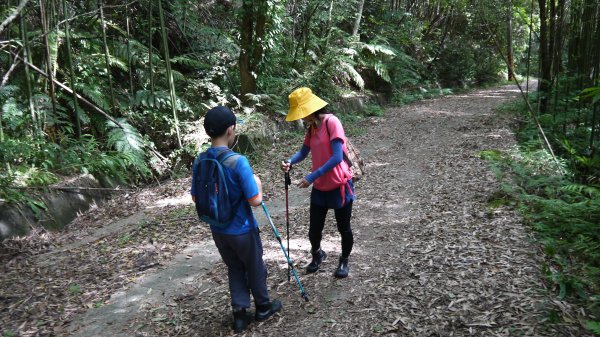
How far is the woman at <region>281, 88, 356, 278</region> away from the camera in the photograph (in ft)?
→ 11.7

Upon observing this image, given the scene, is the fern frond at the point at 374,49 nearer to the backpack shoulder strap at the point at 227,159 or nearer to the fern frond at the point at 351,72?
the fern frond at the point at 351,72

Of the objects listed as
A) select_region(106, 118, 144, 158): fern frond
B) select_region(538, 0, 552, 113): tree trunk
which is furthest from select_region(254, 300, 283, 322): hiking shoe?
select_region(538, 0, 552, 113): tree trunk

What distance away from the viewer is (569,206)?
15.8 feet

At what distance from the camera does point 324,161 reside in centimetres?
372

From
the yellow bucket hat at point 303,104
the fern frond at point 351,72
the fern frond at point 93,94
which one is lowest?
the yellow bucket hat at point 303,104

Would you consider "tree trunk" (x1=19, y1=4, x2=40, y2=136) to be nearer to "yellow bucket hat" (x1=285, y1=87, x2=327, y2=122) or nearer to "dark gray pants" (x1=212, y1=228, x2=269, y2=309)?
"yellow bucket hat" (x1=285, y1=87, x2=327, y2=122)

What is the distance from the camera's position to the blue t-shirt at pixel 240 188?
3014 mm

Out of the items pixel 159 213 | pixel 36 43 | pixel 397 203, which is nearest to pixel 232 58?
pixel 36 43

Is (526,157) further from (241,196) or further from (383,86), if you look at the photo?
(383,86)

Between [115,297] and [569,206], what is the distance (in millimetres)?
5060

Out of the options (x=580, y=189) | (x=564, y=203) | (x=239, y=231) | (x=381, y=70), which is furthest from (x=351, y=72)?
(x=239, y=231)

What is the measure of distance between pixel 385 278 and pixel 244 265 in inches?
59.0

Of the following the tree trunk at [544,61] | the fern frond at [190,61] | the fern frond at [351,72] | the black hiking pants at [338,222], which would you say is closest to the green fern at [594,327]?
the black hiking pants at [338,222]

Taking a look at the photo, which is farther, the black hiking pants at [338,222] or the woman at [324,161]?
the black hiking pants at [338,222]
